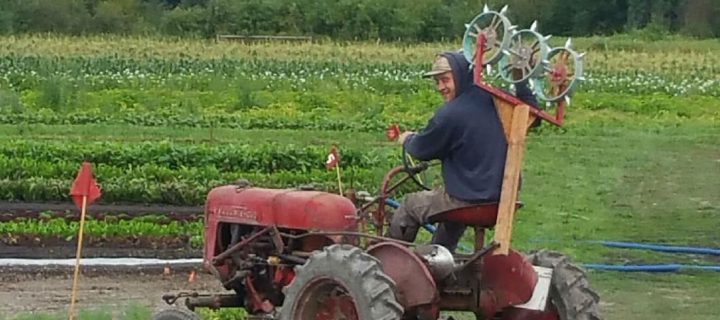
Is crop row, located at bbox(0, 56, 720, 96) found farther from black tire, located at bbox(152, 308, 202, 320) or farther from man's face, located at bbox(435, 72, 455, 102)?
man's face, located at bbox(435, 72, 455, 102)

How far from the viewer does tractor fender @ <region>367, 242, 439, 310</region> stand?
25.4 ft

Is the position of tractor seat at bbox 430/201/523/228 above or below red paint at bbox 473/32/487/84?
below

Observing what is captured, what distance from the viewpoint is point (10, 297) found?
12.1 metres

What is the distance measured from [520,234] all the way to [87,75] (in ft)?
80.8

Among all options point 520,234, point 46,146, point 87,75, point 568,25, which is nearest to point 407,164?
point 520,234

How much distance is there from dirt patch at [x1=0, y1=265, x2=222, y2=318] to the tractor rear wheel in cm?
357

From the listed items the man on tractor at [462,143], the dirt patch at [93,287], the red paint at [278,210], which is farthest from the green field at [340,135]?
the man on tractor at [462,143]

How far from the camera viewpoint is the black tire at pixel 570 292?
8219 millimetres

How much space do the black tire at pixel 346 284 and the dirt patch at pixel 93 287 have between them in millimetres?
3221

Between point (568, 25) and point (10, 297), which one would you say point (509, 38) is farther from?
point (568, 25)

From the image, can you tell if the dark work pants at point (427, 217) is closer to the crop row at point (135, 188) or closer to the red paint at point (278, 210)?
the red paint at point (278, 210)

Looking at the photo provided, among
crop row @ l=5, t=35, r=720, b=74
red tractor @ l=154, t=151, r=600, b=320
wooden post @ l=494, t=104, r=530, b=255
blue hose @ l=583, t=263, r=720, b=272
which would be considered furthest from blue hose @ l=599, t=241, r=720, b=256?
crop row @ l=5, t=35, r=720, b=74

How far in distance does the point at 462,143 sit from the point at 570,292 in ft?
3.57

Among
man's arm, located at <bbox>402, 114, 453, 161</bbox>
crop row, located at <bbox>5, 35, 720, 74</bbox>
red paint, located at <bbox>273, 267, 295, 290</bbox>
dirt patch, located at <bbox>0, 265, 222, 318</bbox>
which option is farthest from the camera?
crop row, located at <bbox>5, 35, 720, 74</bbox>
